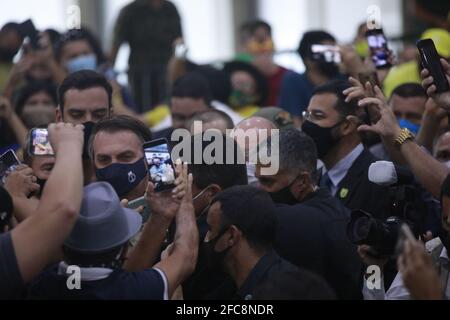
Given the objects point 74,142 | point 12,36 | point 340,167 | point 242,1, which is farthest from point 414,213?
point 242,1

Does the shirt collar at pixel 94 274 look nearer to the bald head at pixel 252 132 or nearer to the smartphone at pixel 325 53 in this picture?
the bald head at pixel 252 132

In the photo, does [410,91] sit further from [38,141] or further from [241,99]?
[38,141]

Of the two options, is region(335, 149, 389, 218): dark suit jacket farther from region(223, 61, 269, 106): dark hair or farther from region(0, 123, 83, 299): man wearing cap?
region(223, 61, 269, 106): dark hair

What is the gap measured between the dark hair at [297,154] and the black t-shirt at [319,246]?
41cm

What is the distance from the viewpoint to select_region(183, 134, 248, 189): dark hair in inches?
238

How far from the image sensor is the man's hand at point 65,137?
475 centimetres

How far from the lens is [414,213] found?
5750 mm

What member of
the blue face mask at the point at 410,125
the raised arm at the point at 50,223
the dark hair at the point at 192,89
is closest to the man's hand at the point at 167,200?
the raised arm at the point at 50,223

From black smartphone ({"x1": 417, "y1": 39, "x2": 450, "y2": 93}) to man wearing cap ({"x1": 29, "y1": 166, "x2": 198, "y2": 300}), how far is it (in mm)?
1755

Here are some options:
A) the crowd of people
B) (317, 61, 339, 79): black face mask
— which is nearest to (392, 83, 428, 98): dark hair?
the crowd of people

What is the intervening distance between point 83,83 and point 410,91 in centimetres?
217

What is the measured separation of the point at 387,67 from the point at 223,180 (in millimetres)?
1889

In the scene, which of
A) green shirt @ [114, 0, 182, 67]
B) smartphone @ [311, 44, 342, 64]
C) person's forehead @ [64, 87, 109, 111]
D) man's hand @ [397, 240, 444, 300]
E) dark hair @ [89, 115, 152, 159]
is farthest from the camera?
green shirt @ [114, 0, 182, 67]

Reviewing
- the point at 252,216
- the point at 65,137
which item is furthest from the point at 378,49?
the point at 65,137
